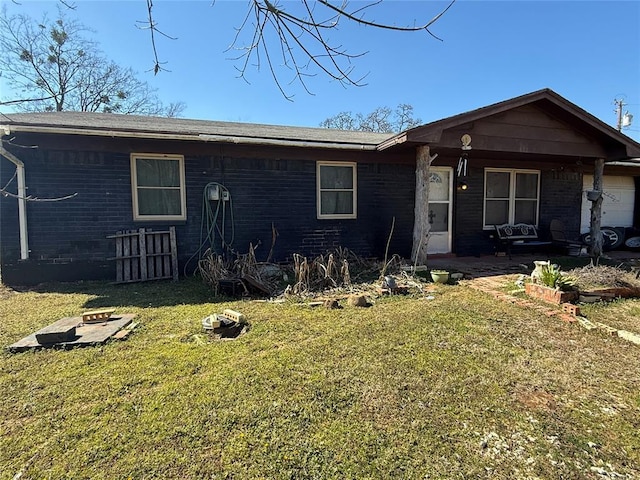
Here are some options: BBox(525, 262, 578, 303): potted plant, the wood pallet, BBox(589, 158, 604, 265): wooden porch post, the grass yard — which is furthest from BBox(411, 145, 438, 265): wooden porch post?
the wood pallet

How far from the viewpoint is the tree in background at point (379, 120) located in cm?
2455

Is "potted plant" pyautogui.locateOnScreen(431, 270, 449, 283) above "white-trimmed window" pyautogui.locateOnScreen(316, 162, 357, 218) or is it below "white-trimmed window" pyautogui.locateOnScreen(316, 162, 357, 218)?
below

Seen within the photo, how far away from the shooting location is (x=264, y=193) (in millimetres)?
6980

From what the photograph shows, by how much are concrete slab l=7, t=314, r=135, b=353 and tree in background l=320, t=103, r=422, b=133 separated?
22894 mm

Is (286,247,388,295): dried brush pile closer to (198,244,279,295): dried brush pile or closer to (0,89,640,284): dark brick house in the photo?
(198,244,279,295): dried brush pile

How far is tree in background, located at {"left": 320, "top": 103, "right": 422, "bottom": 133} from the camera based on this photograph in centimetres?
2455

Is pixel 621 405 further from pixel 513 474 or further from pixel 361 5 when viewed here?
pixel 361 5

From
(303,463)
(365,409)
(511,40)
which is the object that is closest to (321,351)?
(365,409)

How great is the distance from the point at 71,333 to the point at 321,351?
8.30 feet

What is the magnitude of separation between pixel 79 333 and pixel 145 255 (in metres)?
2.75

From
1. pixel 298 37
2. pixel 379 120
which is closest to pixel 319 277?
pixel 298 37

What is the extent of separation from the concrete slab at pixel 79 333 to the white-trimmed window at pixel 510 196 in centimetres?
831

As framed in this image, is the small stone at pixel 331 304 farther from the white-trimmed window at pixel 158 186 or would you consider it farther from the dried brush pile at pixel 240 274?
the white-trimmed window at pixel 158 186

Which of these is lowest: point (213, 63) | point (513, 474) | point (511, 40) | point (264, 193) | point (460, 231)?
point (513, 474)
